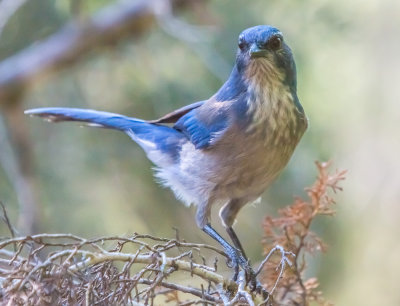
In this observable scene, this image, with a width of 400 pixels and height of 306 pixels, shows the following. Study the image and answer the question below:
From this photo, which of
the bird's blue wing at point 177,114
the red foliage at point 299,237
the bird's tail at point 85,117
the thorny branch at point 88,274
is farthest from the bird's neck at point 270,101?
the thorny branch at point 88,274

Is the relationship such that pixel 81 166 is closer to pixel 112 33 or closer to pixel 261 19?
pixel 112 33

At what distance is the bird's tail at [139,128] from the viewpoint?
3779mm

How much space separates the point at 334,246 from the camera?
4.94 meters

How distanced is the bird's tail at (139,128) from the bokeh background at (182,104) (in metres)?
0.72

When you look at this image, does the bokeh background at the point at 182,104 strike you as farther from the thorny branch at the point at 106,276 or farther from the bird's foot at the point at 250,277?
the thorny branch at the point at 106,276

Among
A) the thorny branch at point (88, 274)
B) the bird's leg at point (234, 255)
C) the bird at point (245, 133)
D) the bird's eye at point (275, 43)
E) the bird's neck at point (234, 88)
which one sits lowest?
the thorny branch at point (88, 274)

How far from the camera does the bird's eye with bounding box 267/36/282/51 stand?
10.4 feet

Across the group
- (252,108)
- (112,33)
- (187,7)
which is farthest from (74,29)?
(252,108)

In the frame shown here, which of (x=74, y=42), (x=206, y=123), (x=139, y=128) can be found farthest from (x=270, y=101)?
(x=74, y=42)

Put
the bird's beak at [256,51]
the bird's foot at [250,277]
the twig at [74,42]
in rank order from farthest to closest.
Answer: the twig at [74,42] < the bird's beak at [256,51] < the bird's foot at [250,277]

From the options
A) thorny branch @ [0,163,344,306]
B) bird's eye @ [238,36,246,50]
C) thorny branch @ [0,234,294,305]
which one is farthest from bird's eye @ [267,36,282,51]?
thorny branch @ [0,234,294,305]

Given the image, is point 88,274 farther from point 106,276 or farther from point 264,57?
point 264,57

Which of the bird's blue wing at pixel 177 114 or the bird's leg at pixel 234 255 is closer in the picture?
the bird's leg at pixel 234 255

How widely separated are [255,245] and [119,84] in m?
1.52
